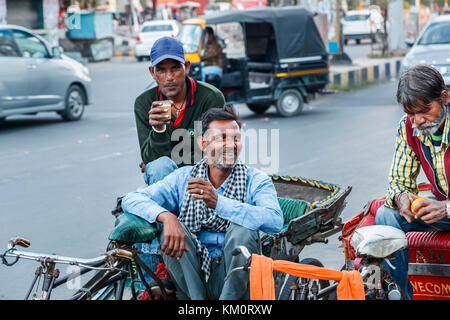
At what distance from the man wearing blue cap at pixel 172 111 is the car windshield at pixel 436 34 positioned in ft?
36.6

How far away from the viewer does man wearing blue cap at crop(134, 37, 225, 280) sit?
4.15 m

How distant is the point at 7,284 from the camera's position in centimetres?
501

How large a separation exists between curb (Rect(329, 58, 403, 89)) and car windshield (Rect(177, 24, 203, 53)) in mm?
6084

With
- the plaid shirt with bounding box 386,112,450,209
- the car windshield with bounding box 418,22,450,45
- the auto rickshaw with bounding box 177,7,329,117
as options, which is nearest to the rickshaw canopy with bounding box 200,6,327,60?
the auto rickshaw with bounding box 177,7,329,117

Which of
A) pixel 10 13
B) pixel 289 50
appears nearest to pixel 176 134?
pixel 289 50

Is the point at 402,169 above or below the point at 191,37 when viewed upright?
below

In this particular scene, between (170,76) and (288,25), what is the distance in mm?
10600

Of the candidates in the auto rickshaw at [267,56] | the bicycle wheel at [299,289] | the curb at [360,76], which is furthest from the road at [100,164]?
the curb at [360,76]

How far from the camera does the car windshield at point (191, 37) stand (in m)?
14.1

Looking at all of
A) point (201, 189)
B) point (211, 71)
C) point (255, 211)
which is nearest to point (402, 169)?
point (255, 211)

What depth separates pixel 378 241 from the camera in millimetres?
3408

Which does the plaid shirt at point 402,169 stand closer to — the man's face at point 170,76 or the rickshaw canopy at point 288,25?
the man's face at point 170,76

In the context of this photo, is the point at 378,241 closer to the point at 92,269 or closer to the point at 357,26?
the point at 92,269

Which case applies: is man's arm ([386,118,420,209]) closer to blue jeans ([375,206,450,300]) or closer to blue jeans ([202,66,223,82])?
blue jeans ([375,206,450,300])
